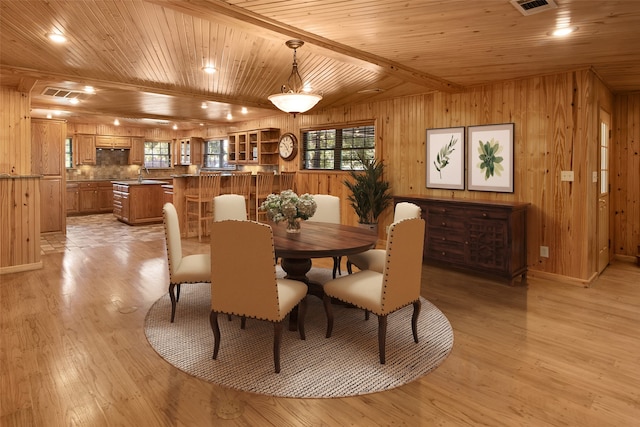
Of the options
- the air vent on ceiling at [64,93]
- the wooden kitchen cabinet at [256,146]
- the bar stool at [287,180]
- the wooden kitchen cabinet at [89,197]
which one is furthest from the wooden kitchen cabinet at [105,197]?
the bar stool at [287,180]

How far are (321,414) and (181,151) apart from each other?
11.1 m

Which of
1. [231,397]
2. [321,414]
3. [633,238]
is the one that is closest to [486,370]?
[321,414]

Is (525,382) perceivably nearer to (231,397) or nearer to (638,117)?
(231,397)

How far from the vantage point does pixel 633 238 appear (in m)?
5.62

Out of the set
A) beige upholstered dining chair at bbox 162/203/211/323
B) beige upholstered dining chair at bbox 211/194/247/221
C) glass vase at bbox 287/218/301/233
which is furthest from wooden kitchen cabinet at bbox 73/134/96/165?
glass vase at bbox 287/218/301/233

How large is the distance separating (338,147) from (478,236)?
Result: 344cm

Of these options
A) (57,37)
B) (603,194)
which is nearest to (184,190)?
(57,37)

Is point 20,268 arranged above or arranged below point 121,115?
below

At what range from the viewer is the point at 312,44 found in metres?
3.41

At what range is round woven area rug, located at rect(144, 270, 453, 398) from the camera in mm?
2385

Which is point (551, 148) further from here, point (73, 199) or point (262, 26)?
point (73, 199)

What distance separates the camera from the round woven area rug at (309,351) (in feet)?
7.82

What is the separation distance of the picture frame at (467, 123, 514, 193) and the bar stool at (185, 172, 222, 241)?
14.1 ft

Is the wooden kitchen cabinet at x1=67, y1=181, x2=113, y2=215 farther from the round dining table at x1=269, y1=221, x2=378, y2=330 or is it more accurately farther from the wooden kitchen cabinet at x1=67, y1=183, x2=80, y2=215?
the round dining table at x1=269, y1=221, x2=378, y2=330
